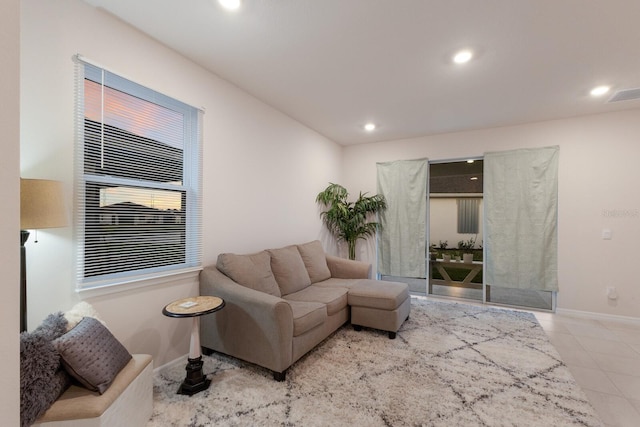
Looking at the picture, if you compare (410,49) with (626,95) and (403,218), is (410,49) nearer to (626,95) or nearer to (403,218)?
(626,95)

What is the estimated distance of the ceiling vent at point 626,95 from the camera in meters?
2.99

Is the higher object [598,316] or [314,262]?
[314,262]

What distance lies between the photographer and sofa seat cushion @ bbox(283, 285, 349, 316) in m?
2.88

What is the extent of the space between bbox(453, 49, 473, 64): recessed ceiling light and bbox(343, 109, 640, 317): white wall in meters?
2.29

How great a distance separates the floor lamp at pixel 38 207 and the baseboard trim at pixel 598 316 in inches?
213

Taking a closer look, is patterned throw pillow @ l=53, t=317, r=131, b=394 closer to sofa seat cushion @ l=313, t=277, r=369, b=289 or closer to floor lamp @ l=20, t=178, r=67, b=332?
floor lamp @ l=20, t=178, r=67, b=332

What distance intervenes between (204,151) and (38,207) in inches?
54.8

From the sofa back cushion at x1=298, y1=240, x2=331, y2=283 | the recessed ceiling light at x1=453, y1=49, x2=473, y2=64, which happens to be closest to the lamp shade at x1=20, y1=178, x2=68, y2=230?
the sofa back cushion at x1=298, y1=240, x2=331, y2=283

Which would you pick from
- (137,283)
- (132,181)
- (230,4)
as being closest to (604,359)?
(137,283)

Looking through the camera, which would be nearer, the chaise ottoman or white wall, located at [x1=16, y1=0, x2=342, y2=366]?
white wall, located at [x1=16, y1=0, x2=342, y2=366]

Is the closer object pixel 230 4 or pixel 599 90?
pixel 230 4

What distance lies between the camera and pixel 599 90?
3.01m

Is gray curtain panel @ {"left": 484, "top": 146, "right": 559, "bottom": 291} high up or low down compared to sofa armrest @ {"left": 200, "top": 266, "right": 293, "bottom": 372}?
up

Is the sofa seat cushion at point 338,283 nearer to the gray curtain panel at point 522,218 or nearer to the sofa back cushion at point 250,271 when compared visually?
the sofa back cushion at point 250,271
